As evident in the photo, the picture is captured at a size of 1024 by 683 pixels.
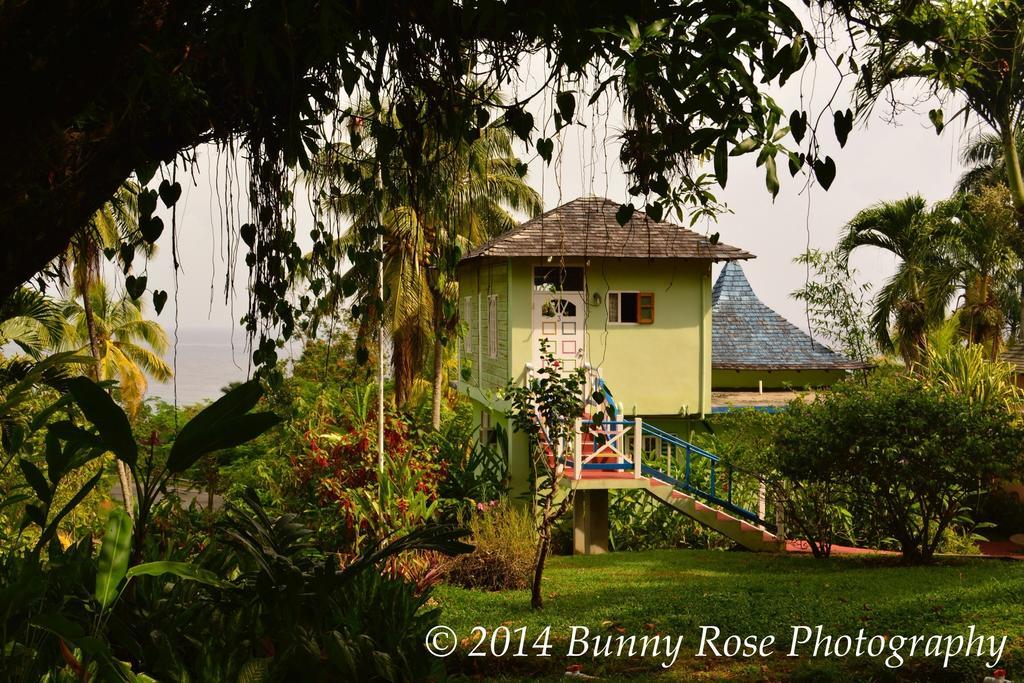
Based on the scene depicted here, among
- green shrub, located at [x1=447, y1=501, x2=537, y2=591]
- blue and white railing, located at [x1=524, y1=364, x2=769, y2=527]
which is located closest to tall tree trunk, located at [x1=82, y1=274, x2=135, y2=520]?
green shrub, located at [x1=447, y1=501, x2=537, y2=591]

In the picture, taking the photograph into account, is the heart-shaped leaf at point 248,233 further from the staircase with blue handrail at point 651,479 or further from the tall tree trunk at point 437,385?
the tall tree trunk at point 437,385

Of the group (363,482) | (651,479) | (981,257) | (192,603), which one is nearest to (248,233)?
(192,603)

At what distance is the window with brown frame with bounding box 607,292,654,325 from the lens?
66.7ft

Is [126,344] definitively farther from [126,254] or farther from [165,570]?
[165,570]

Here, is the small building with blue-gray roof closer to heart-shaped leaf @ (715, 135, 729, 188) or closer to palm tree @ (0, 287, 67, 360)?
palm tree @ (0, 287, 67, 360)

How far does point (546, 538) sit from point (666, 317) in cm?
1057

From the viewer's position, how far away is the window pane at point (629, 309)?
20359 millimetres

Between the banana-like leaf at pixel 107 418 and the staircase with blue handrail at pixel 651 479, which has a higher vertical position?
the banana-like leaf at pixel 107 418

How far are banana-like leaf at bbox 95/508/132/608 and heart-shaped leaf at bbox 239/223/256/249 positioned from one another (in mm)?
1651

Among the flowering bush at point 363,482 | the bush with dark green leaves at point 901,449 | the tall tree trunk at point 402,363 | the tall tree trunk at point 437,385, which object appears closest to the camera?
the bush with dark green leaves at point 901,449

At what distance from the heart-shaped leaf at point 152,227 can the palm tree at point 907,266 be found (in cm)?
2239

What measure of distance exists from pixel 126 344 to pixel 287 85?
110 feet

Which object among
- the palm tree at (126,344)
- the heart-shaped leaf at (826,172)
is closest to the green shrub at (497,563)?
the heart-shaped leaf at (826,172)

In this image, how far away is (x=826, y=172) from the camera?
301cm
